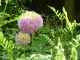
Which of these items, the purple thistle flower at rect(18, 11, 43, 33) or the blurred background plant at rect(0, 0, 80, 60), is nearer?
the blurred background plant at rect(0, 0, 80, 60)

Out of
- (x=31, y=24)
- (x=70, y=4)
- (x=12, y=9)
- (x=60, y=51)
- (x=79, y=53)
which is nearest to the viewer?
(x=60, y=51)

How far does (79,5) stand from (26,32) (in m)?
6.41

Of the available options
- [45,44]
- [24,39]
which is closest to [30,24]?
[24,39]

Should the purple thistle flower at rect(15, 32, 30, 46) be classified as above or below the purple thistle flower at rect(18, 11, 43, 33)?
below

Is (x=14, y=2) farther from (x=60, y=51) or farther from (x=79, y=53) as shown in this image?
(x=60, y=51)

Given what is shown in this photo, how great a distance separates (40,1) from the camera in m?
8.20

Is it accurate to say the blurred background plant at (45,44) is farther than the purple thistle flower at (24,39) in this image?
No

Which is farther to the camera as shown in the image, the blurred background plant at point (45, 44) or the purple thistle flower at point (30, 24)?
the purple thistle flower at point (30, 24)

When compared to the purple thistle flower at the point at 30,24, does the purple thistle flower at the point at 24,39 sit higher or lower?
lower

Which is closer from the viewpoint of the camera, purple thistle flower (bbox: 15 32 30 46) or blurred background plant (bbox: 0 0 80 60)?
blurred background plant (bbox: 0 0 80 60)

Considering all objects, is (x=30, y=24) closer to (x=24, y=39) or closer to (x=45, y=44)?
(x=24, y=39)

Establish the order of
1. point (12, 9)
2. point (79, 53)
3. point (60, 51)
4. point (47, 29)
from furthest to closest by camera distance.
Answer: point (12, 9) < point (47, 29) < point (79, 53) < point (60, 51)

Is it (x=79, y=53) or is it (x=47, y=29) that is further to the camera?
(x=47, y=29)

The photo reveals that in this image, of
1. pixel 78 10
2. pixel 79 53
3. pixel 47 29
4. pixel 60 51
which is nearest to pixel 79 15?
pixel 78 10
